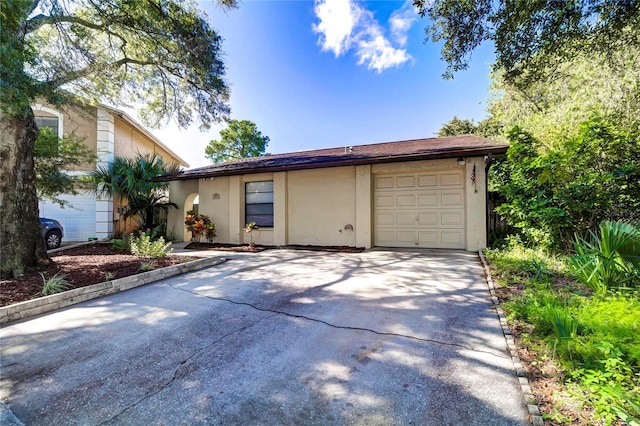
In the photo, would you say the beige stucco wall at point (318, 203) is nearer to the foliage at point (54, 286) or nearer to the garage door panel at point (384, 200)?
the garage door panel at point (384, 200)

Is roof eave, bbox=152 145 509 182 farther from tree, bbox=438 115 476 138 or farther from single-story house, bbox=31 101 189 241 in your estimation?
tree, bbox=438 115 476 138

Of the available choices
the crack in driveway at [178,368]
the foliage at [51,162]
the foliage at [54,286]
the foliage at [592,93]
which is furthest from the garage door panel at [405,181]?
the foliage at [51,162]

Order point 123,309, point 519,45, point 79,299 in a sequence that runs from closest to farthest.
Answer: point 123,309, point 79,299, point 519,45

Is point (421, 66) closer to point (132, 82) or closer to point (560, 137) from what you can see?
point (560, 137)

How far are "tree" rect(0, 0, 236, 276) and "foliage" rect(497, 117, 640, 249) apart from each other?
8477 mm

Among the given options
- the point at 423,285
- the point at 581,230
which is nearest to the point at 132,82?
the point at 423,285

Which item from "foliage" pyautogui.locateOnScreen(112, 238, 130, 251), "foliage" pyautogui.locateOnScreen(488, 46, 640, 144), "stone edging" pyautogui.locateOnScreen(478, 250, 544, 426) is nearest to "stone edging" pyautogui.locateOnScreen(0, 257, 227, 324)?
"foliage" pyautogui.locateOnScreen(112, 238, 130, 251)

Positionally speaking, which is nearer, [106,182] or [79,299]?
[79,299]

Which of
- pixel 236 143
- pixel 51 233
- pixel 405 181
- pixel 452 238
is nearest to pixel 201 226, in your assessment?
pixel 51 233

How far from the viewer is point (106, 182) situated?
11.5 meters

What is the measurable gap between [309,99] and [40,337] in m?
12.3

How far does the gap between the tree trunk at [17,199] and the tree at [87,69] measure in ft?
0.04

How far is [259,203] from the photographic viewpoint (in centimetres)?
1031

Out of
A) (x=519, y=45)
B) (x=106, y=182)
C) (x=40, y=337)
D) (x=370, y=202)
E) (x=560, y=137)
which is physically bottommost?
(x=40, y=337)
